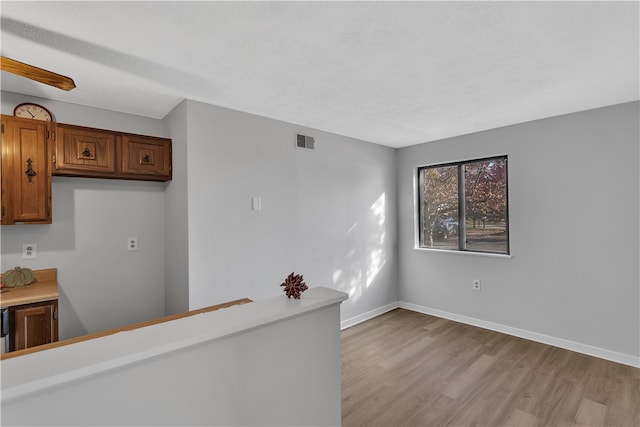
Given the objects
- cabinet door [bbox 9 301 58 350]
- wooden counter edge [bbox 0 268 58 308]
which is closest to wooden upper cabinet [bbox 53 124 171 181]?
wooden counter edge [bbox 0 268 58 308]

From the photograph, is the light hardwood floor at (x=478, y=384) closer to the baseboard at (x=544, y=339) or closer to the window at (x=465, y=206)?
the baseboard at (x=544, y=339)

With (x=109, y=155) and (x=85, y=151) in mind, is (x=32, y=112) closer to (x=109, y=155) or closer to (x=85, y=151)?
(x=85, y=151)

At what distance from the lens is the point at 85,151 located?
245 cm

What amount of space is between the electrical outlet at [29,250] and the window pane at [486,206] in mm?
4529

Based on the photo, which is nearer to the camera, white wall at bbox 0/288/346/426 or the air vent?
white wall at bbox 0/288/346/426

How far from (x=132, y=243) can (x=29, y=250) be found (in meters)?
0.72

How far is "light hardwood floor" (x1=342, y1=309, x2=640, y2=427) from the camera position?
2.15 m

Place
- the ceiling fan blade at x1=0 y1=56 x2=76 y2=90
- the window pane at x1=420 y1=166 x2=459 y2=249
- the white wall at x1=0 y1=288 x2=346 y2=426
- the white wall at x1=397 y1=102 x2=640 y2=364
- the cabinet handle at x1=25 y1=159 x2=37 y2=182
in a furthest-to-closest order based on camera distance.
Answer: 1. the window pane at x1=420 y1=166 x2=459 y2=249
2. the white wall at x1=397 y1=102 x2=640 y2=364
3. the cabinet handle at x1=25 y1=159 x2=37 y2=182
4. the ceiling fan blade at x1=0 y1=56 x2=76 y2=90
5. the white wall at x1=0 y1=288 x2=346 y2=426

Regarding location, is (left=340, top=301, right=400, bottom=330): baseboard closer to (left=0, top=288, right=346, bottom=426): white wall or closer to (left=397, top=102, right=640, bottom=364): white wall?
(left=397, top=102, right=640, bottom=364): white wall

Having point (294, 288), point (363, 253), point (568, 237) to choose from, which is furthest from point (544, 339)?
point (294, 288)

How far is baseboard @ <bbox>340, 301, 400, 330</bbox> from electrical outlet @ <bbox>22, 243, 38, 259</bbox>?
10.2 feet

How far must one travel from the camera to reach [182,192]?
8.75 ft

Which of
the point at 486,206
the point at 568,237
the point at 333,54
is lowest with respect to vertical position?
the point at 568,237

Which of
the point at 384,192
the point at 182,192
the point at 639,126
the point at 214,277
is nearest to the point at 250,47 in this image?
the point at 182,192
